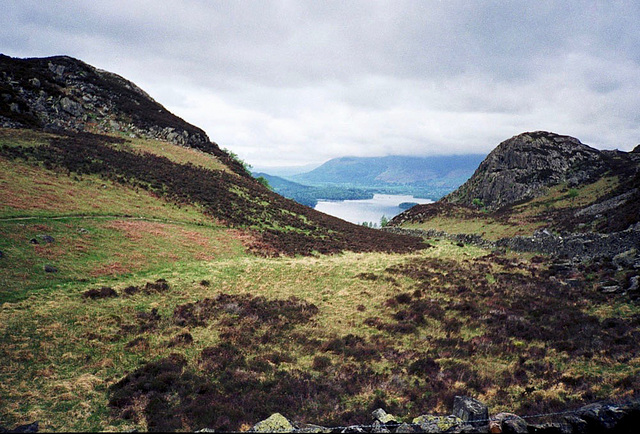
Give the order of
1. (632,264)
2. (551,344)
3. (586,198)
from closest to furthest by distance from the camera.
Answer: (551,344), (632,264), (586,198)

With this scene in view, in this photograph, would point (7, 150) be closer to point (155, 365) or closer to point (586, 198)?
point (155, 365)

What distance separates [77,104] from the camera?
63656 mm

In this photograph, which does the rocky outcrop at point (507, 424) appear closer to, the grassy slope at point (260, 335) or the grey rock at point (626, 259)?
the grassy slope at point (260, 335)

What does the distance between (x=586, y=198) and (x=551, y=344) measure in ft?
231

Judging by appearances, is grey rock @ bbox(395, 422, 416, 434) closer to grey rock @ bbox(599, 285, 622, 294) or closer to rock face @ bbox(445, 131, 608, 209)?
grey rock @ bbox(599, 285, 622, 294)

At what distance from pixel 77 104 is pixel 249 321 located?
234ft

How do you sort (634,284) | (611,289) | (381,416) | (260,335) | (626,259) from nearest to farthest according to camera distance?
(381,416), (260,335), (634,284), (611,289), (626,259)

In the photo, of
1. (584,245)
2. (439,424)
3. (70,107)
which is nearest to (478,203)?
(584,245)

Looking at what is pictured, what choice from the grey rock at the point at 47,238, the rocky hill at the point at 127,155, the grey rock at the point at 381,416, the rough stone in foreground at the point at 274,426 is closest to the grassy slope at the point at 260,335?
the grey rock at the point at 47,238

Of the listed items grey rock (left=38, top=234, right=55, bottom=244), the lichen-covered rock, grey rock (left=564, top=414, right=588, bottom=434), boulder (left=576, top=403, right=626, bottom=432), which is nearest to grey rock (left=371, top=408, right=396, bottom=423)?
the lichen-covered rock

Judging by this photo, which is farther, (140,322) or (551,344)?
(140,322)

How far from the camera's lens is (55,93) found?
6219cm

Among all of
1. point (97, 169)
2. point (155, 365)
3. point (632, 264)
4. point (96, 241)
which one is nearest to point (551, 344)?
point (632, 264)

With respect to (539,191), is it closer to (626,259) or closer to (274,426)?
(626,259)
